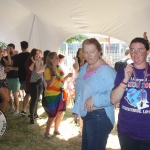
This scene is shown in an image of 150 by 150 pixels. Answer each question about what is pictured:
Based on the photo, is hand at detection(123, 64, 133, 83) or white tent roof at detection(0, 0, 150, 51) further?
white tent roof at detection(0, 0, 150, 51)

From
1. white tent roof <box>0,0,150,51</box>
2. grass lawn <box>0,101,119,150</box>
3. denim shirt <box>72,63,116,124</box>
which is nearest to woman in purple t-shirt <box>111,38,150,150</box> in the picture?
denim shirt <box>72,63,116,124</box>

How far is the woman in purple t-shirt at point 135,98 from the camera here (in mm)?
1670

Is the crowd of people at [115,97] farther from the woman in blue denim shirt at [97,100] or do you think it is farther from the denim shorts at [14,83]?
the denim shorts at [14,83]

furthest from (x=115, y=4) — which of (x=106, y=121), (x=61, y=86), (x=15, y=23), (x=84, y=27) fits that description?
(x=15, y=23)

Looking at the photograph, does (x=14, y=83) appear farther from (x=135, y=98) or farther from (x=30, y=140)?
(x=135, y=98)

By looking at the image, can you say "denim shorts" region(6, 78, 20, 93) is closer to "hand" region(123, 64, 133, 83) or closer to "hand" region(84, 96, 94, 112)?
"hand" region(84, 96, 94, 112)

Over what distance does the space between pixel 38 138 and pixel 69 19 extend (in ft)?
9.66

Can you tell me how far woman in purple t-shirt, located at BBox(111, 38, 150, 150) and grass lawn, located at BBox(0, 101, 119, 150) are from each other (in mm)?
1909

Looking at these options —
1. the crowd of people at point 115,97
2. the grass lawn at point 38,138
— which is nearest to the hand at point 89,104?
the crowd of people at point 115,97

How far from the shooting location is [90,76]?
199 centimetres

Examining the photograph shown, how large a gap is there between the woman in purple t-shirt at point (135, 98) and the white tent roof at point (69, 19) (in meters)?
2.53

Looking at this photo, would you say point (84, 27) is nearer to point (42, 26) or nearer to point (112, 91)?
point (42, 26)

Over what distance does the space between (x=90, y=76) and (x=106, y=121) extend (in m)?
0.43

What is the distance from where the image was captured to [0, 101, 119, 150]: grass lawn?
11.7ft
